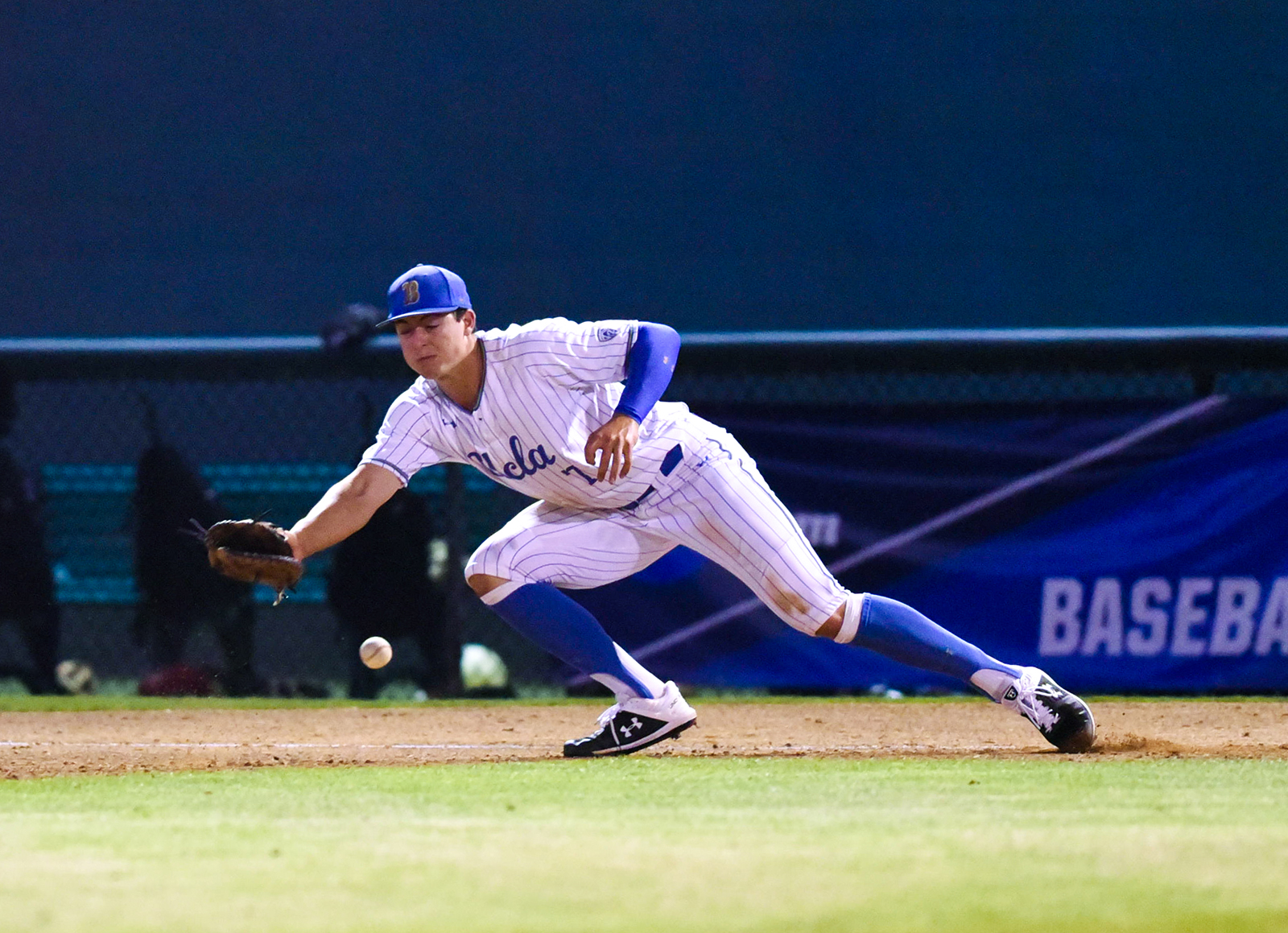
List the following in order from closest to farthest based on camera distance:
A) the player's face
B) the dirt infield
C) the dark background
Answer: the player's face, the dirt infield, the dark background

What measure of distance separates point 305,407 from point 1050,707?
3712 mm

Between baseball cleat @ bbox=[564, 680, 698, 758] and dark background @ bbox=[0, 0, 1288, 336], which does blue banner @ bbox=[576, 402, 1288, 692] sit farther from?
baseball cleat @ bbox=[564, 680, 698, 758]

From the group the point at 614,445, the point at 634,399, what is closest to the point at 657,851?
the point at 614,445

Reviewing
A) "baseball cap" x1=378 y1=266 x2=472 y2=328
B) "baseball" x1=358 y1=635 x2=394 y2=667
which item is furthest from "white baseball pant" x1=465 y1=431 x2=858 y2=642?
"baseball" x1=358 y1=635 x2=394 y2=667

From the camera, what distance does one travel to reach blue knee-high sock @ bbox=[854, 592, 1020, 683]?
4.63m

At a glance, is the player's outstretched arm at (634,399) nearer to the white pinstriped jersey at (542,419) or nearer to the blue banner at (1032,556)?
the white pinstriped jersey at (542,419)

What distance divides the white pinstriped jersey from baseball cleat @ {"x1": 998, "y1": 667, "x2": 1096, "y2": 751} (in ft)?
3.40

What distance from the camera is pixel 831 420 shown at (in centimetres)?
682

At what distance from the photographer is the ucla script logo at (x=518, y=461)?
4.58 meters

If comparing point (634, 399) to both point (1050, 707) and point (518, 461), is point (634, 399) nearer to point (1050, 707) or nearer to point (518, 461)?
point (518, 461)

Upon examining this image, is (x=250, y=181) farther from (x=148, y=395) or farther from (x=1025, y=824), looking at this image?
(x=1025, y=824)

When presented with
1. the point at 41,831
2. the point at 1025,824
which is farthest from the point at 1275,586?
the point at 41,831

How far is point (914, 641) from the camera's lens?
4629 mm

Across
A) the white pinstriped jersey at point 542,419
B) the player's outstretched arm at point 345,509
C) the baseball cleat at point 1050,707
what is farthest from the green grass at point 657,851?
the white pinstriped jersey at point 542,419
